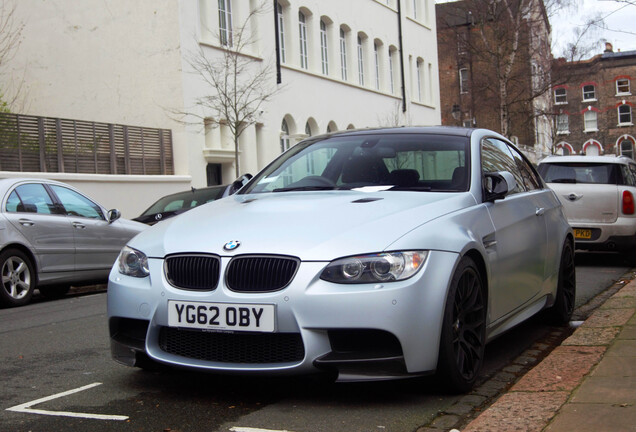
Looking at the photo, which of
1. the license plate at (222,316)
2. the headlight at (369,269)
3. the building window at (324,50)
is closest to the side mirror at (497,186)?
the headlight at (369,269)

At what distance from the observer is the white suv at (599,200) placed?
13071mm

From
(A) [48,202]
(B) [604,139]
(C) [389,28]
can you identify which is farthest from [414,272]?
(B) [604,139]

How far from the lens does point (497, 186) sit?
5785 mm

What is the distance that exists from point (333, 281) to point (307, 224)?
19.1 inches

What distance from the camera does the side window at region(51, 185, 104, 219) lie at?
11790mm

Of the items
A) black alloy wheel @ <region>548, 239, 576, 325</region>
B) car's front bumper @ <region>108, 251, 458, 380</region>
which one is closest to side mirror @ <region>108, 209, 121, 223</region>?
black alloy wheel @ <region>548, 239, 576, 325</region>

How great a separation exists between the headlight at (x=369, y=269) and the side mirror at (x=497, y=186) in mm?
1484

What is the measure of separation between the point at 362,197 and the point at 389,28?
38744mm

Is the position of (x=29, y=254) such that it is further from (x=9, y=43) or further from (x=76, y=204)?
(x=9, y=43)

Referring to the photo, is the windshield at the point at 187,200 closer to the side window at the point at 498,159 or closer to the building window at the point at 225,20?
the side window at the point at 498,159

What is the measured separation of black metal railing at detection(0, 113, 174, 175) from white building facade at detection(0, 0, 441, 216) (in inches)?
17.0

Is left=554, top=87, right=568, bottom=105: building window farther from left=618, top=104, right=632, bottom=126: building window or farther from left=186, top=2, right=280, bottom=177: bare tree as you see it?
left=186, top=2, right=280, bottom=177: bare tree

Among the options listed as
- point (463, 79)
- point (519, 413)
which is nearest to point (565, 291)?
point (519, 413)

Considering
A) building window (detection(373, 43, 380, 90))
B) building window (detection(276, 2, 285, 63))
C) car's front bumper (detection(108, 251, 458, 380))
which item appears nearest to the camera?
car's front bumper (detection(108, 251, 458, 380))
